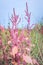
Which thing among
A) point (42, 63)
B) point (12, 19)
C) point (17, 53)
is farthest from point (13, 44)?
point (42, 63)

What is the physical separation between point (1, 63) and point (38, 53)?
1082 mm

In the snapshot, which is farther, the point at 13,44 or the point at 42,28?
the point at 42,28

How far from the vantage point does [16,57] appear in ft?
Answer: 5.65

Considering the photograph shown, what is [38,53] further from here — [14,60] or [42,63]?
[14,60]

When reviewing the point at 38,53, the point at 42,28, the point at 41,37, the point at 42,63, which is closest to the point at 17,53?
the point at 42,63

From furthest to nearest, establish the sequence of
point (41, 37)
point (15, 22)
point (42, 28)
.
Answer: point (42, 28) → point (41, 37) → point (15, 22)

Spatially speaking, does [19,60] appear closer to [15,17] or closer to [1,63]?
[15,17]

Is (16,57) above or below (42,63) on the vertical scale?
above

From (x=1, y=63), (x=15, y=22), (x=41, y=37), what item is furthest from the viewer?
(x=41, y=37)

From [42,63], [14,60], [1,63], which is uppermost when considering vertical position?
[14,60]

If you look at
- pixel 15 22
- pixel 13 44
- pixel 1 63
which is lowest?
pixel 1 63

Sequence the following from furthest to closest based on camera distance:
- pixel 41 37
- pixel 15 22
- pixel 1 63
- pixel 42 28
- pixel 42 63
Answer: pixel 42 28 < pixel 41 37 < pixel 42 63 < pixel 1 63 < pixel 15 22

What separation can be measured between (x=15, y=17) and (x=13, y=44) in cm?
20

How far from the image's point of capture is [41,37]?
13.3 feet
